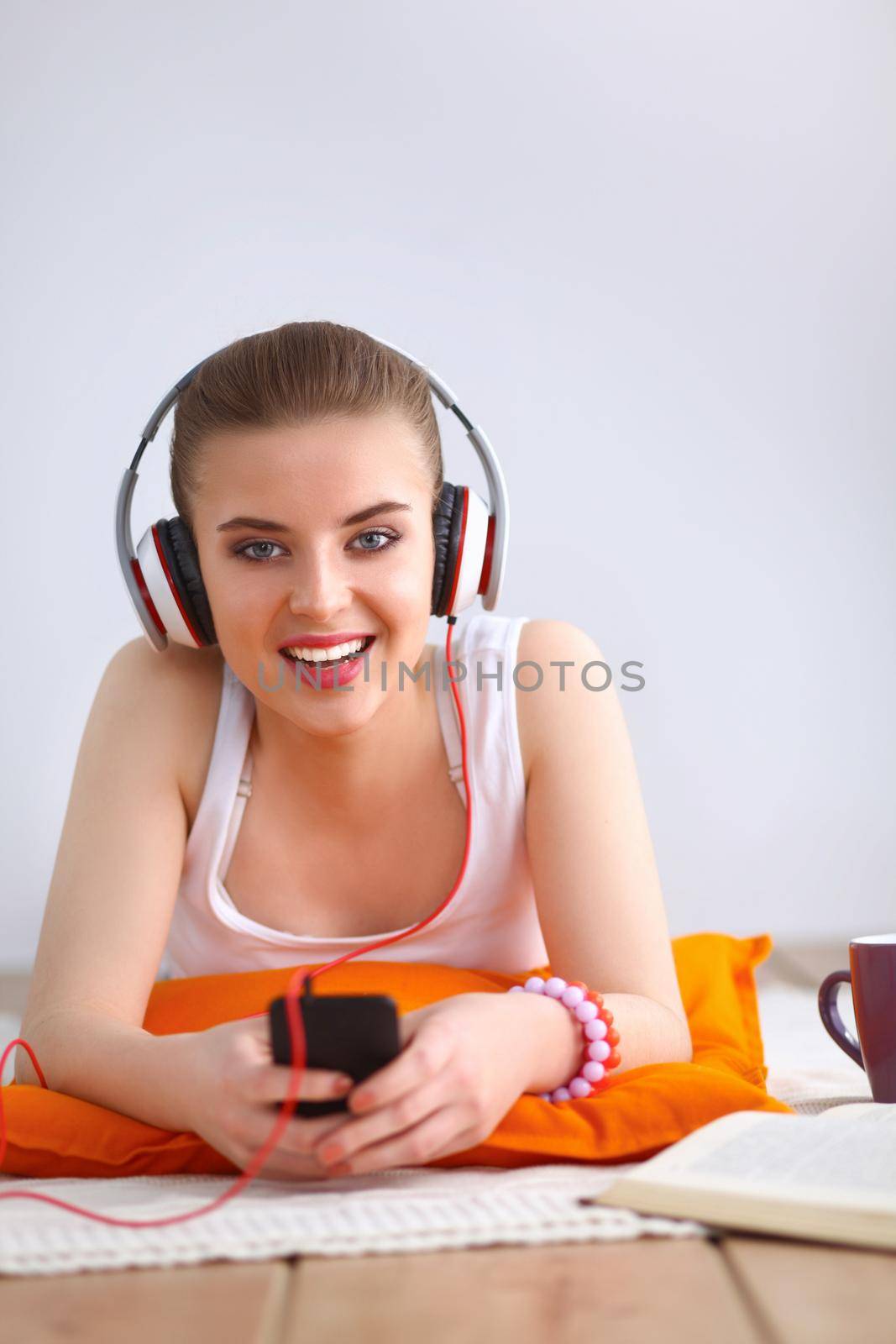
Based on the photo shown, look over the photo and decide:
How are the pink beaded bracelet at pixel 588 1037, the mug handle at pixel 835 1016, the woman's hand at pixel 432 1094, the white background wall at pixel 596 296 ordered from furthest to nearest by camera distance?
the white background wall at pixel 596 296 < the mug handle at pixel 835 1016 < the pink beaded bracelet at pixel 588 1037 < the woman's hand at pixel 432 1094

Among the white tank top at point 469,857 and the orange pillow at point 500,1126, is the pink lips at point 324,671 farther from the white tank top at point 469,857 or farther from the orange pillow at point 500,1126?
the orange pillow at point 500,1126

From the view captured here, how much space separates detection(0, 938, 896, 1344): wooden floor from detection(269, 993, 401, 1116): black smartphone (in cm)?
11

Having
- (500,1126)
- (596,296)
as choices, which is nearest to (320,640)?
(500,1126)

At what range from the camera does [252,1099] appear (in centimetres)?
80

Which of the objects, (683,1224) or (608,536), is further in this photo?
(608,536)

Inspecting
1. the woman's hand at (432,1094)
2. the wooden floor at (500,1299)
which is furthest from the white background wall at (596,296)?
the wooden floor at (500,1299)

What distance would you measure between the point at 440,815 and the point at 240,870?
0.24 metres

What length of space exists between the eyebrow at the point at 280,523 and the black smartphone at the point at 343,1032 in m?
0.57

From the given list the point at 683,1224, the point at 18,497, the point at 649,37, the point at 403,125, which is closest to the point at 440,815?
the point at 683,1224

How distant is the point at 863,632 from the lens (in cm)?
277

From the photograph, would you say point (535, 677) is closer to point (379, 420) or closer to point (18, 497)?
point (379, 420)

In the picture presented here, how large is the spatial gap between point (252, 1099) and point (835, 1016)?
0.66 metres

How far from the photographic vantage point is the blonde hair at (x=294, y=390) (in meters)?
1.24

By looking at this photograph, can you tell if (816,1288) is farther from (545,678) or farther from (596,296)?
(596,296)
